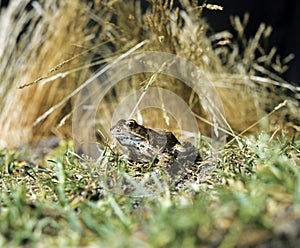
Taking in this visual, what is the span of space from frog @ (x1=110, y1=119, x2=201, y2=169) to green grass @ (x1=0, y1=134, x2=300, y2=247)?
156 millimetres

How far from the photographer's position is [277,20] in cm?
381

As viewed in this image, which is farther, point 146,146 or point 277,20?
point 277,20

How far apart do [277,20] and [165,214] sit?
10.7 feet

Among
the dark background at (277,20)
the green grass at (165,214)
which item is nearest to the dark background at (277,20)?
the dark background at (277,20)

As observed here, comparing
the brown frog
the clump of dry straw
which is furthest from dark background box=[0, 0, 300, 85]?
the brown frog

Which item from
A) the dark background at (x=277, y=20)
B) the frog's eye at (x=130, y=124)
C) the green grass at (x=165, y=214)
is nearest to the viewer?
the green grass at (x=165, y=214)

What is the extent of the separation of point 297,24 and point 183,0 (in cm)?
164

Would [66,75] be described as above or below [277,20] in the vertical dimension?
above

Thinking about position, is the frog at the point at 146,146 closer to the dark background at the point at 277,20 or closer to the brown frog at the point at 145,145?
the brown frog at the point at 145,145

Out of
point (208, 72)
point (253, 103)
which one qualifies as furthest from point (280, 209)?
point (253, 103)

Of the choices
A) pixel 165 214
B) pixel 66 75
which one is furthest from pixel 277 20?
pixel 165 214

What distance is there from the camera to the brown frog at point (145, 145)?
58.4 inches

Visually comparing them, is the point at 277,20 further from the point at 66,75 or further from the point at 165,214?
the point at 165,214

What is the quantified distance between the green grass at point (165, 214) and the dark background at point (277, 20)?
2364 mm
